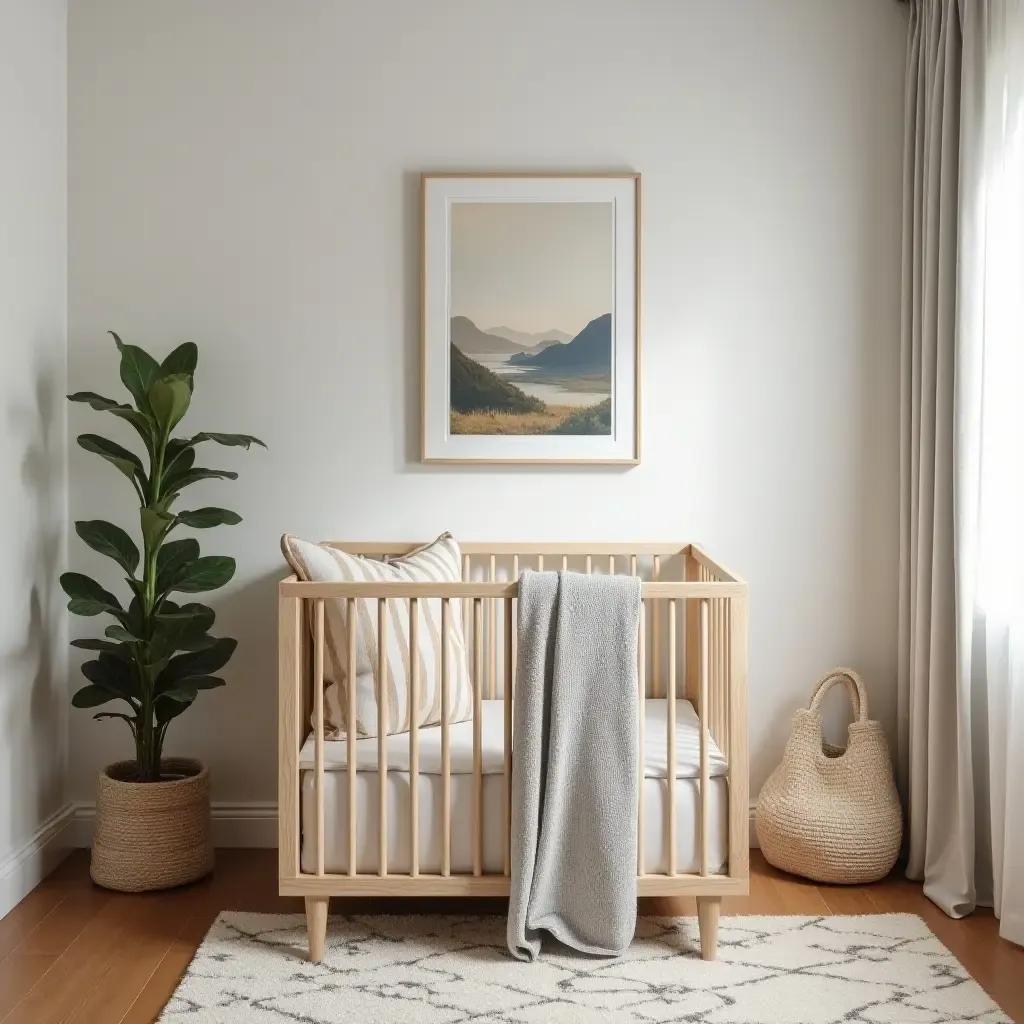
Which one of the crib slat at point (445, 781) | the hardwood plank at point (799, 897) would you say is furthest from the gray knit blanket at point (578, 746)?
the hardwood plank at point (799, 897)

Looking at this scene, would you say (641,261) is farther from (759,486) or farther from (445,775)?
(445,775)

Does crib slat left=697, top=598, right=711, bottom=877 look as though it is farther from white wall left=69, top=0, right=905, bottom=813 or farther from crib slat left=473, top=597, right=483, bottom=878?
white wall left=69, top=0, right=905, bottom=813

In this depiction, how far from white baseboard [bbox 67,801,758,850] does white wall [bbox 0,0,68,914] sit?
0.08 metres

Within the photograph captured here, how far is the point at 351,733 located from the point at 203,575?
0.70 meters

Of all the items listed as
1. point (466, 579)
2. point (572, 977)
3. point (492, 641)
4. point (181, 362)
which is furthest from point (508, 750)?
point (181, 362)

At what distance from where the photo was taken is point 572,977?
86.0 inches

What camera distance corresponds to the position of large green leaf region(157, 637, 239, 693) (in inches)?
108

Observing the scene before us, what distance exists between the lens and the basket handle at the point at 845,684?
2.86m

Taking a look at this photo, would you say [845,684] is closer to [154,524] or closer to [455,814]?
[455,814]

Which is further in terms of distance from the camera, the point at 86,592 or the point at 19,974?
the point at 86,592

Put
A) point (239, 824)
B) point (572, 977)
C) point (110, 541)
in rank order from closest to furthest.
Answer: point (572, 977), point (110, 541), point (239, 824)

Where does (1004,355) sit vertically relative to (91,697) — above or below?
above

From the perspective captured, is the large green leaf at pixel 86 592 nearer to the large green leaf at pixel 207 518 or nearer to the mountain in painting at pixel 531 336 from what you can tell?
the large green leaf at pixel 207 518

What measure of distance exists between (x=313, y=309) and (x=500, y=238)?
55cm
